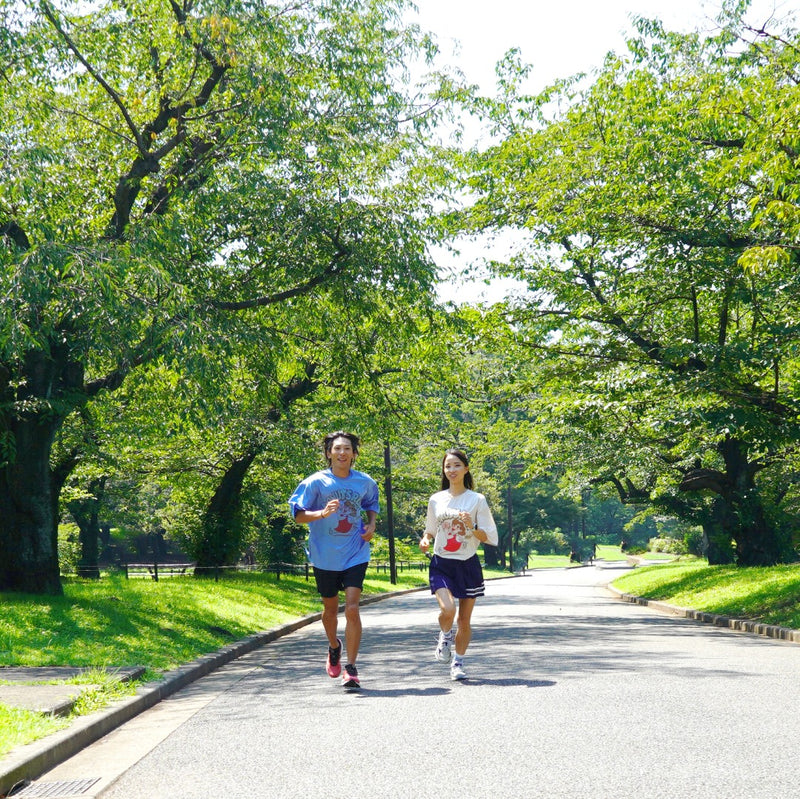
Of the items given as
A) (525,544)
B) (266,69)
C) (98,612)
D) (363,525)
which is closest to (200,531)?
(98,612)

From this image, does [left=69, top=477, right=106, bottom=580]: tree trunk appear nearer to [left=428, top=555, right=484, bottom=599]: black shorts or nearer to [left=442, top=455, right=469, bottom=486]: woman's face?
[left=428, top=555, right=484, bottom=599]: black shorts

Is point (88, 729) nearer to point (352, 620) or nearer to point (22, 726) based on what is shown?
point (22, 726)

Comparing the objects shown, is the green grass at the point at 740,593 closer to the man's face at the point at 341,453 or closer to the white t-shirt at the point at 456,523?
the white t-shirt at the point at 456,523

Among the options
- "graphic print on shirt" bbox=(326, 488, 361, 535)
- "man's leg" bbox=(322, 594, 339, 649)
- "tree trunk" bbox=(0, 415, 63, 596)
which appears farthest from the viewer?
"tree trunk" bbox=(0, 415, 63, 596)

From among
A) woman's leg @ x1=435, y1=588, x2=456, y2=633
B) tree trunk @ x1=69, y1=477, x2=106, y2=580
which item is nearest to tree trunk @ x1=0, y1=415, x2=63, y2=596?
woman's leg @ x1=435, y1=588, x2=456, y2=633

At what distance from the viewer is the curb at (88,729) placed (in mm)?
4992

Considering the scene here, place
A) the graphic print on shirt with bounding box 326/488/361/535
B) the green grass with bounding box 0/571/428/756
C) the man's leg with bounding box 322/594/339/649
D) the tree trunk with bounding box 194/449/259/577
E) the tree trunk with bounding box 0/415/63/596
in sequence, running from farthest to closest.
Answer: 1. the tree trunk with bounding box 194/449/259/577
2. the tree trunk with bounding box 0/415/63/596
3. the man's leg with bounding box 322/594/339/649
4. the graphic print on shirt with bounding box 326/488/361/535
5. the green grass with bounding box 0/571/428/756

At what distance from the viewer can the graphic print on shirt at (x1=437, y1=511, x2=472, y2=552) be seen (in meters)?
7.99

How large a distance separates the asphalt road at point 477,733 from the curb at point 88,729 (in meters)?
0.10

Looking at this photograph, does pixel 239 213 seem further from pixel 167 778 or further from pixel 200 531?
pixel 200 531

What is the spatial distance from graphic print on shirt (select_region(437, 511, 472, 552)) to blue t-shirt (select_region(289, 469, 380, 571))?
704 mm

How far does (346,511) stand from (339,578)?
0.59 m

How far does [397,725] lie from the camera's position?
6.09 metres

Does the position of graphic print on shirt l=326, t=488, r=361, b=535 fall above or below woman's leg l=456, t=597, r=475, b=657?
above
